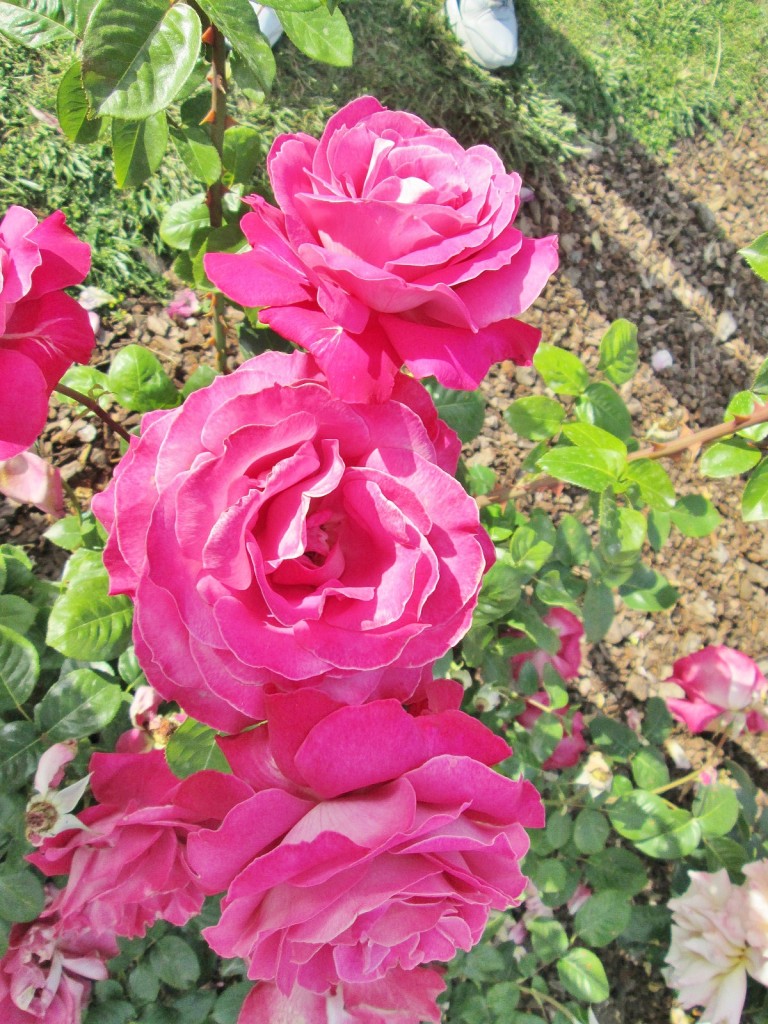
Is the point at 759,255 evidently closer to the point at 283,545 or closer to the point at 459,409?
the point at 459,409

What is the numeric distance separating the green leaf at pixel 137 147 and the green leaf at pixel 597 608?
2.79 ft

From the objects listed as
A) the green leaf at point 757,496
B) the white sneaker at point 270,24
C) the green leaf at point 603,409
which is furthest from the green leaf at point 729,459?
the white sneaker at point 270,24

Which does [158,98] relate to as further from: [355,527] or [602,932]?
[602,932]

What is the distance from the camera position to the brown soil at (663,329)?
1.95 m

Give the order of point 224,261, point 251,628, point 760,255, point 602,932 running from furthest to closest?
point 602,932 → point 760,255 → point 224,261 → point 251,628

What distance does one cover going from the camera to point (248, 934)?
52 cm

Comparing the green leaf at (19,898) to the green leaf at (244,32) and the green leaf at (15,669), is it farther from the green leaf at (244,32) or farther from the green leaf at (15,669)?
the green leaf at (244,32)

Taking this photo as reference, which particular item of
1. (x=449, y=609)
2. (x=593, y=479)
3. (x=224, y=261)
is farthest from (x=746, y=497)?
(x=224, y=261)

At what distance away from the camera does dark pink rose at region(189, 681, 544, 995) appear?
50 centimetres

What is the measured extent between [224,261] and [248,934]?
499 millimetres

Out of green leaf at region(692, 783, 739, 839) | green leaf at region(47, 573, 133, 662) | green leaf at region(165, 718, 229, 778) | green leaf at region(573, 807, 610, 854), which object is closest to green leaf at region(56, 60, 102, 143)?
green leaf at region(47, 573, 133, 662)

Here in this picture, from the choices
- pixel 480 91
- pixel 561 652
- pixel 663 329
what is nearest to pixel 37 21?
pixel 561 652

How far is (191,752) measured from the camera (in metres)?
0.73

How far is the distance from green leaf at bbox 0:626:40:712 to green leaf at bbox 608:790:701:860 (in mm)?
908
